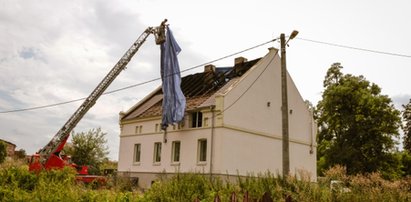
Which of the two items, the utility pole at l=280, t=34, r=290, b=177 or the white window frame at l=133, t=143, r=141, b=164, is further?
the white window frame at l=133, t=143, r=141, b=164

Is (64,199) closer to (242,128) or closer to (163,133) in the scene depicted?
(242,128)

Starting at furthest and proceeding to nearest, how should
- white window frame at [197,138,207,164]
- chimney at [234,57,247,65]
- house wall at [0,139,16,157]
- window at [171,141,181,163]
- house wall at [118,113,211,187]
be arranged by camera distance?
house wall at [0,139,16,157] < chimney at [234,57,247,65] < window at [171,141,181,163] < house wall at [118,113,211,187] < white window frame at [197,138,207,164]

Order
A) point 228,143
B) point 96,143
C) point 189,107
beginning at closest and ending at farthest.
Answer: point 228,143 → point 189,107 → point 96,143

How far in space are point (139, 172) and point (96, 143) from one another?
17.5 metres

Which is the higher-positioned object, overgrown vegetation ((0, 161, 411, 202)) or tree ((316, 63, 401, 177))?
tree ((316, 63, 401, 177))

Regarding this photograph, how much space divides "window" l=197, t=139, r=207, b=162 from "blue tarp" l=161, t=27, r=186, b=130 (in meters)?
2.29

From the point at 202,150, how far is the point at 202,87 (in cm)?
670

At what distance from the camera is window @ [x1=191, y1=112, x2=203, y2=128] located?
2948cm

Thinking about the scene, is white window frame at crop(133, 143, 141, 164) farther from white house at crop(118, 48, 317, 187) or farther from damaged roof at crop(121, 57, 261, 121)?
damaged roof at crop(121, 57, 261, 121)

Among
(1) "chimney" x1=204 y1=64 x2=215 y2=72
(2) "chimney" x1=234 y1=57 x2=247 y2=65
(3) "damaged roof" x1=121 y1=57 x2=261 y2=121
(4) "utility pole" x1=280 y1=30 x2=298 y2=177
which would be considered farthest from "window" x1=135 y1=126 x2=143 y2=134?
(4) "utility pole" x1=280 y1=30 x2=298 y2=177

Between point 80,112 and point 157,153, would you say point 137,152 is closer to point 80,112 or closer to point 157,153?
point 157,153

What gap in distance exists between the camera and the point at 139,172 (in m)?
34.1

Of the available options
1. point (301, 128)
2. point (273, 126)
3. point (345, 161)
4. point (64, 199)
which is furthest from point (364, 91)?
point (64, 199)

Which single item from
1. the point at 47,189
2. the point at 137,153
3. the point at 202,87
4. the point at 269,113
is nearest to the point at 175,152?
the point at 137,153
